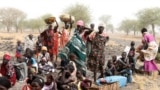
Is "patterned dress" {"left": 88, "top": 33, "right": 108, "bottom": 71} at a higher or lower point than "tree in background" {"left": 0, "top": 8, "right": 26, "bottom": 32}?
lower

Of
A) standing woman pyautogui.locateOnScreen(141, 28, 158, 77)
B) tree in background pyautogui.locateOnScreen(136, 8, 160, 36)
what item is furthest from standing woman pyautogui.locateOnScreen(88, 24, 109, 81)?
tree in background pyautogui.locateOnScreen(136, 8, 160, 36)

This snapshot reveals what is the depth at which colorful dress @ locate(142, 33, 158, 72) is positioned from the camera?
39.8 ft

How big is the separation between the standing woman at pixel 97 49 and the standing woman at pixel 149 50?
1852mm

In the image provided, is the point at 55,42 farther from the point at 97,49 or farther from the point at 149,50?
the point at 149,50

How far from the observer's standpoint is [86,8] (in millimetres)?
55438

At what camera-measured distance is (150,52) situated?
12203 millimetres

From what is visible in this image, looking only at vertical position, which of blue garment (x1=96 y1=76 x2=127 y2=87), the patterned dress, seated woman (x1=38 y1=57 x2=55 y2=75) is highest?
the patterned dress

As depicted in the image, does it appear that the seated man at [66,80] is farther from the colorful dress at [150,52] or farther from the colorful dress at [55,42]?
the colorful dress at [55,42]

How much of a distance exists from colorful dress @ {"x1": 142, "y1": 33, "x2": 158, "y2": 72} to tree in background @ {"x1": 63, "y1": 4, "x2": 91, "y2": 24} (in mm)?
40827

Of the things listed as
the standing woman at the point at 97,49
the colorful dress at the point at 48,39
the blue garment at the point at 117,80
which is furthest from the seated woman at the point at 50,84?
the colorful dress at the point at 48,39

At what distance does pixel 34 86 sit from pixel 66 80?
2.27 metres

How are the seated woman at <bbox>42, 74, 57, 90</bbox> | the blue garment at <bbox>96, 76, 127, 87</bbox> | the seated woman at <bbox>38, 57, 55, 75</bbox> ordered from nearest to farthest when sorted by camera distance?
the seated woman at <bbox>42, 74, 57, 90</bbox>
the blue garment at <bbox>96, 76, 127, 87</bbox>
the seated woman at <bbox>38, 57, 55, 75</bbox>

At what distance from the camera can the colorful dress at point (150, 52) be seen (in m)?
12.1

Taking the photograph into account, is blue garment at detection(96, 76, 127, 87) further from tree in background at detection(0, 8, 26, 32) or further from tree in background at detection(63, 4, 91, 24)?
tree in background at detection(0, 8, 26, 32)
